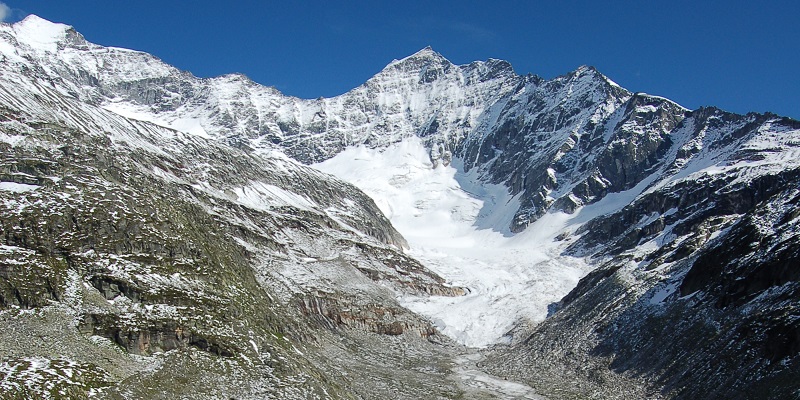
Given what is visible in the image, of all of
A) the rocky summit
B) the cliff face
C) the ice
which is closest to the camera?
the cliff face

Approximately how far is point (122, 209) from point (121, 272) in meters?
10.1

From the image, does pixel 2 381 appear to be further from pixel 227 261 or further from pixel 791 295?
pixel 791 295

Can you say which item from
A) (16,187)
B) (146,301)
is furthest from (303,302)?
(16,187)

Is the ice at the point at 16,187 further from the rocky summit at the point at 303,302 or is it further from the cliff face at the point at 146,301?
the rocky summit at the point at 303,302

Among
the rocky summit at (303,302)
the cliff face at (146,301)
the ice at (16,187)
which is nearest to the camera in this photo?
the cliff face at (146,301)

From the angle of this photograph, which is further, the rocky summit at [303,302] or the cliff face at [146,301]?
the rocky summit at [303,302]

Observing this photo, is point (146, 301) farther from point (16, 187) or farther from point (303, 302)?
point (303, 302)

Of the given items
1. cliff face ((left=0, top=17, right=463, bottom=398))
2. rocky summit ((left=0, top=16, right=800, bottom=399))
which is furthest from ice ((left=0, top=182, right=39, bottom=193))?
rocky summit ((left=0, top=16, right=800, bottom=399))

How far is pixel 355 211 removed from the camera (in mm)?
195500

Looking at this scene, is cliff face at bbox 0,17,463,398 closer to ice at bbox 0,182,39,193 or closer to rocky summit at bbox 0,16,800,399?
ice at bbox 0,182,39,193

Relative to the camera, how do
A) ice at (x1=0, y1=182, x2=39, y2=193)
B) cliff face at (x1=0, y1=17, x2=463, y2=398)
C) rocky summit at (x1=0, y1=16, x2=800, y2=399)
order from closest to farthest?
1. cliff face at (x1=0, y1=17, x2=463, y2=398)
2. rocky summit at (x1=0, y1=16, x2=800, y2=399)
3. ice at (x1=0, y1=182, x2=39, y2=193)

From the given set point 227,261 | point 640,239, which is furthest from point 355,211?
point 227,261

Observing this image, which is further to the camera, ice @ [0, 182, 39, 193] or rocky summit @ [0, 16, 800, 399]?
ice @ [0, 182, 39, 193]

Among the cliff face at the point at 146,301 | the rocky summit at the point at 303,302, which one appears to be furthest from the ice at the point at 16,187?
the rocky summit at the point at 303,302
